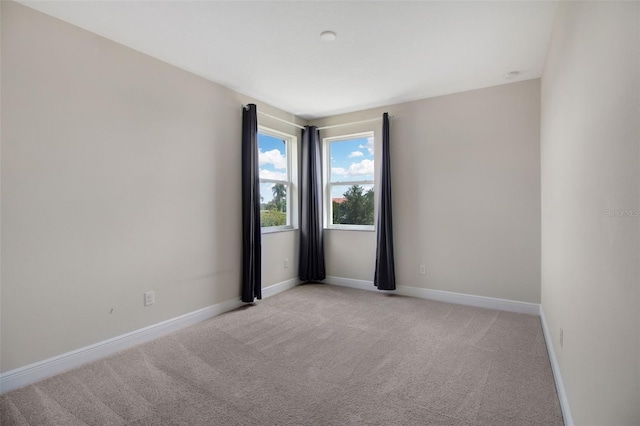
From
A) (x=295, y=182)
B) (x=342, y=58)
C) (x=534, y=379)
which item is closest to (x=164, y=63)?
(x=342, y=58)

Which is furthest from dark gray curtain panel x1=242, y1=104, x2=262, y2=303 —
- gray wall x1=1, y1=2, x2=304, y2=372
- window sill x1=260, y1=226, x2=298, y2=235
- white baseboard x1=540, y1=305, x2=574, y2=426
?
white baseboard x1=540, y1=305, x2=574, y2=426

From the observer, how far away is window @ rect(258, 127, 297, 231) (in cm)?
438

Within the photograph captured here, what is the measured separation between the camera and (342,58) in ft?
9.62

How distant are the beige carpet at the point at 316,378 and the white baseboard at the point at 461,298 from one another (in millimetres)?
172

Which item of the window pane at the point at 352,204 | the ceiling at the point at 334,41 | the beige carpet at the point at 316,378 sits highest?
the ceiling at the point at 334,41

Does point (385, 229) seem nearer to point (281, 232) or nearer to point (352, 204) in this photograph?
point (352, 204)

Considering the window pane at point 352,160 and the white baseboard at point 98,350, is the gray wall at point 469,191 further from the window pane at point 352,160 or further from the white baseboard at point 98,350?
the white baseboard at point 98,350

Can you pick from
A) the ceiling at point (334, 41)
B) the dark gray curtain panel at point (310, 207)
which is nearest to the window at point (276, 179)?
A: the dark gray curtain panel at point (310, 207)

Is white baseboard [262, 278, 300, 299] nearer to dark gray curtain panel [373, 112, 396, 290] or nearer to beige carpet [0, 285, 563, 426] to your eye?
beige carpet [0, 285, 563, 426]

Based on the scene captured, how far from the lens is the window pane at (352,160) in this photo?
469 centimetres

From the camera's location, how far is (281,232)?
14.8 feet

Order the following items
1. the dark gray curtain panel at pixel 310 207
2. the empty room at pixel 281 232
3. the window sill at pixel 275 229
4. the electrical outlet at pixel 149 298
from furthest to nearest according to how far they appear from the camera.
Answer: the dark gray curtain panel at pixel 310 207 → the window sill at pixel 275 229 → the electrical outlet at pixel 149 298 → the empty room at pixel 281 232

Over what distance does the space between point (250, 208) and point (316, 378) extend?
210 cm

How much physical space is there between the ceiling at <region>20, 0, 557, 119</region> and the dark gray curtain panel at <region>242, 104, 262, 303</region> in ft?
1.51
